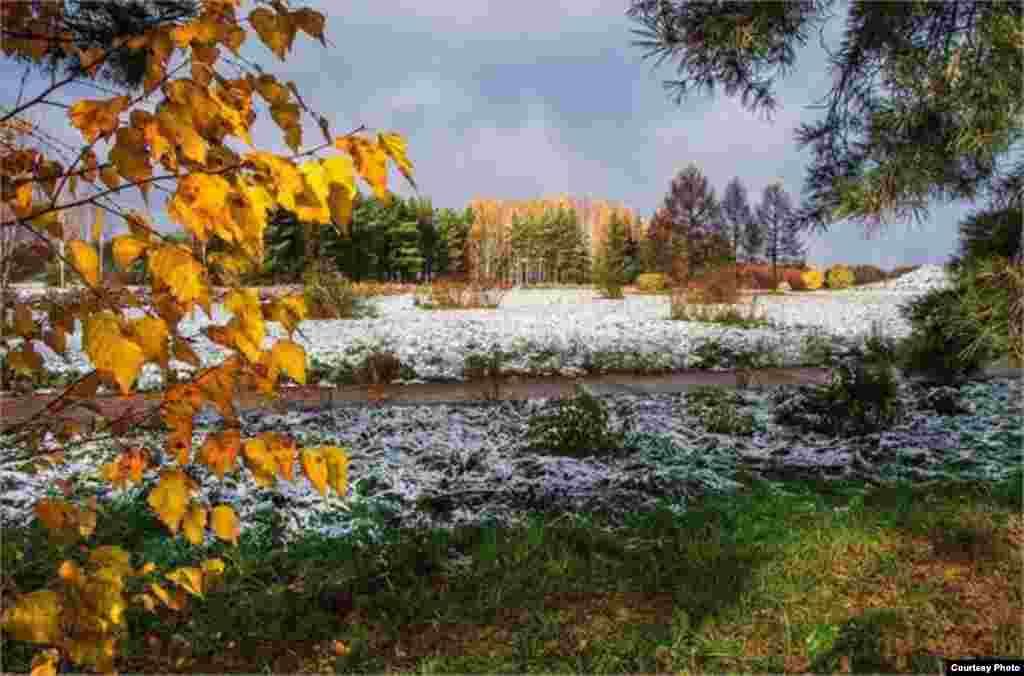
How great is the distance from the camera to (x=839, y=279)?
26.1 m

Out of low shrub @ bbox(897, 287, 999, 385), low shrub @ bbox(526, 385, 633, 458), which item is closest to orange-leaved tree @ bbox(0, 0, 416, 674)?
Answer: low shrub @ bbox(526, 385, 633, 458)

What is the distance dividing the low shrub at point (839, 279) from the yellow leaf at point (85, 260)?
28.7 m

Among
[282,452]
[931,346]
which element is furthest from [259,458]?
[931,346]

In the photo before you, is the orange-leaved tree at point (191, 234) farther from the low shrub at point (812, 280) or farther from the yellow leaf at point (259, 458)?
the low shrub at point (812, 280)

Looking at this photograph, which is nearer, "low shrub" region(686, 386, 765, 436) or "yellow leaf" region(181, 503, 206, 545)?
"yellow leaf" region(181, 503, 206, 545)

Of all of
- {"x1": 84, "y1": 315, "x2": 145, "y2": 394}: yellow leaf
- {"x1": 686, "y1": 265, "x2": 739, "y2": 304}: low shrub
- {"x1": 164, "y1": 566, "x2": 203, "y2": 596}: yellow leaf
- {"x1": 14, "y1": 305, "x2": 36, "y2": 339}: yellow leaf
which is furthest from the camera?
{"x1": 686, "y1": 265, "x2": 739, "y2": 304}: low shrub

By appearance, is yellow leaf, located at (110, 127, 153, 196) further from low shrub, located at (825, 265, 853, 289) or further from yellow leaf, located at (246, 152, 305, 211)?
low shrub, located at (825, 265, 853, 289)

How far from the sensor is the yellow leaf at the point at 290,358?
84cm

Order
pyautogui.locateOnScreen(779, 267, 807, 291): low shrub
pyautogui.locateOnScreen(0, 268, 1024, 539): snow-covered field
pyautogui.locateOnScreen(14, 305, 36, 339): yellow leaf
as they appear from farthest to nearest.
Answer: pyautogui.locateOnScreen(779, 267, 807, 291): low shrub, pyautogui.locateOnScreen(0, 268, 1024, 539): snow-covered field, pyautogui.locateOnScreen(14, 305, 36, 339): yellow leaf

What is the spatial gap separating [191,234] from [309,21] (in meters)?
0.34

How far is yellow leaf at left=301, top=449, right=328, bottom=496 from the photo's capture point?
87cm

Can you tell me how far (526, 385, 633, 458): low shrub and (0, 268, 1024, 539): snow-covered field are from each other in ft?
0.29

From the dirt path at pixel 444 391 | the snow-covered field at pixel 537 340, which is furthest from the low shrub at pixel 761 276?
the dirt path at pixel 444 391

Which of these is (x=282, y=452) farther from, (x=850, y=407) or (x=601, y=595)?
(x=850, y=407)
